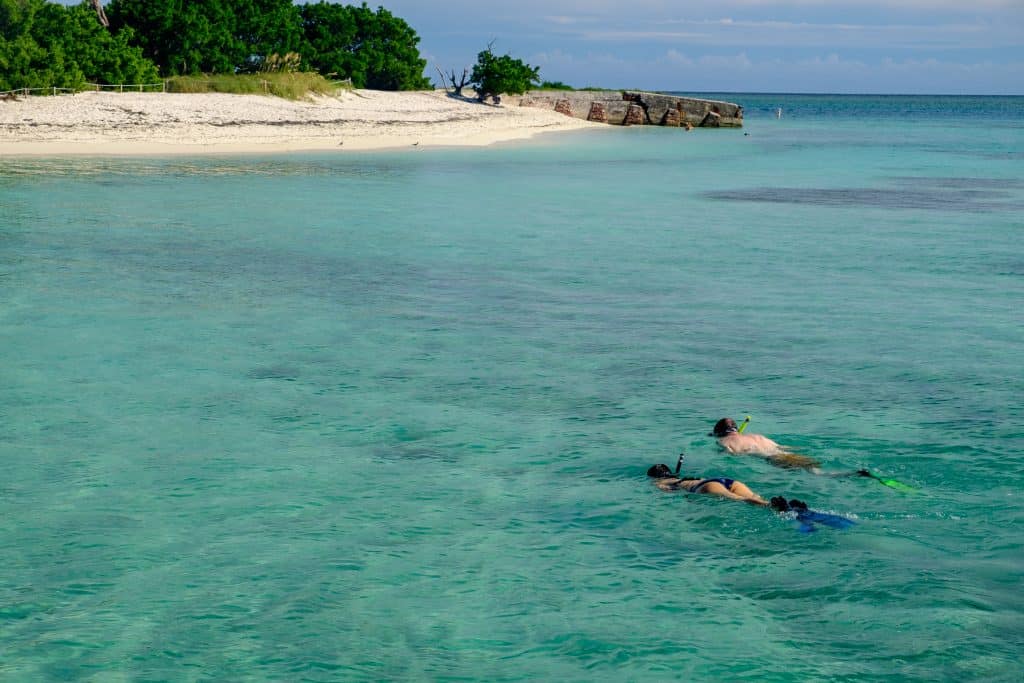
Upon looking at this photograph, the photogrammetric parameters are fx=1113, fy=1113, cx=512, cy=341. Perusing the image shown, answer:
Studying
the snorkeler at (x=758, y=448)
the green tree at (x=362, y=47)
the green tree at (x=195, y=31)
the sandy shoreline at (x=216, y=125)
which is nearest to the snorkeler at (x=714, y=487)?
the snorkeler at (x=758, y=448)

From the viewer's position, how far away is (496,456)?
11.6 m

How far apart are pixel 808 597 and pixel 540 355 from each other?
24.2 feet

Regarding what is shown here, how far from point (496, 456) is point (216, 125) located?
4740 centimetres

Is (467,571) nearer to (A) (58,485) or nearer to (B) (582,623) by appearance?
(B) (582,623)

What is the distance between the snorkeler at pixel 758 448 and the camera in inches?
440

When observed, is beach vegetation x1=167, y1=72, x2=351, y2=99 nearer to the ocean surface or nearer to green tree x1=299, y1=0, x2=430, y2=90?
green tree x1=299, y1=0, x2=430, y2=90

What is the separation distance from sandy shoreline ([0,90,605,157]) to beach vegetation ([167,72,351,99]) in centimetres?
103

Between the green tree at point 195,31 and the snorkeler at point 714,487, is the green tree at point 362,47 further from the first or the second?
the snorkeler at point 714,487

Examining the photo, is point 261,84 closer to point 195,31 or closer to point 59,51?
point 195,31

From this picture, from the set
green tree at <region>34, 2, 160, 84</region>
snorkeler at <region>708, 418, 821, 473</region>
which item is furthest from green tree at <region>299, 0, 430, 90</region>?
snorkeler at <region>708, 418, 821, 473</region>

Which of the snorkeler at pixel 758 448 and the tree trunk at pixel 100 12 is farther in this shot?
the tree trunk at pixel 100 12

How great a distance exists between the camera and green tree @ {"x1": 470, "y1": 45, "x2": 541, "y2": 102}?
93.6m

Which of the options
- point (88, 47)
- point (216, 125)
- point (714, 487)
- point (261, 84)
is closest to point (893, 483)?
point (714, 487)

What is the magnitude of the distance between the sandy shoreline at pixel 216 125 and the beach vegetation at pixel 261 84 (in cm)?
103
